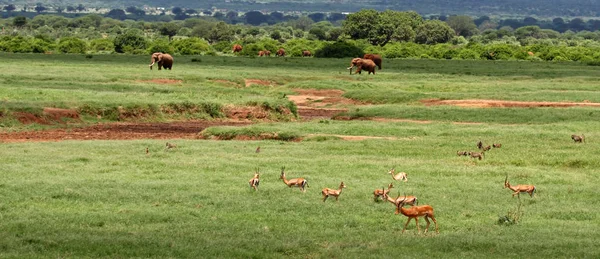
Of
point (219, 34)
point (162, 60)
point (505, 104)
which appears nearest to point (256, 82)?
point (162, 60)

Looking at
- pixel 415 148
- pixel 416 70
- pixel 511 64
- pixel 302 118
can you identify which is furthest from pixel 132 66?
pixel 415 148

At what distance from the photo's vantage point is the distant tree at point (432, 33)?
120m

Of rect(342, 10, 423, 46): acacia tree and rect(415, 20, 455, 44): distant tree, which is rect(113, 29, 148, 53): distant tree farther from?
rect(415, 20, 455, 44): distant tree

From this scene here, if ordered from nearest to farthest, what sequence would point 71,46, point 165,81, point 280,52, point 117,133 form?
point 117,133, point 165,81, point 71,46, point 280,52

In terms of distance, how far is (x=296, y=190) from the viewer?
62.2 ft

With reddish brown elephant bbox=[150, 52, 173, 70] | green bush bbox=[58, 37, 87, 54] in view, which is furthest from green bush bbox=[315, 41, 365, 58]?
reddish brown elephant bbox=[150, 52, 173, 70]

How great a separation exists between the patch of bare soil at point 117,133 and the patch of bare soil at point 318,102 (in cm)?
678

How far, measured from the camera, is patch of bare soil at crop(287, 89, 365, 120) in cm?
4056

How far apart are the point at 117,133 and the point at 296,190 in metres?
13.4

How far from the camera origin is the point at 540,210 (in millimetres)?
17875

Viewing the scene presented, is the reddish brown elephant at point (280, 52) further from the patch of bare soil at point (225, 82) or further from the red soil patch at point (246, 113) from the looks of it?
the red soil patch at point (246, 113)

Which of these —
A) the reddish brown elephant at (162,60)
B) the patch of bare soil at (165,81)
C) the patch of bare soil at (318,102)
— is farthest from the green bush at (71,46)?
the patch of bare soil at (318,102)

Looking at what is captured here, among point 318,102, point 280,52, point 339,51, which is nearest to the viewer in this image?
point 318,102

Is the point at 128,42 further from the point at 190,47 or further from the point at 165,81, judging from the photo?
the point at 165,81
